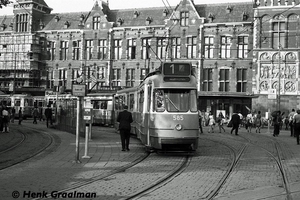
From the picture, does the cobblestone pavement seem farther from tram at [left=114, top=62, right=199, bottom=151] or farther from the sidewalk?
tram at [left=114, top=62, right=199, bottom=151]

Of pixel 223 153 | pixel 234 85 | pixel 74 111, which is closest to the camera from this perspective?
pixel 223 153

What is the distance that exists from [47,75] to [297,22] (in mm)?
33399

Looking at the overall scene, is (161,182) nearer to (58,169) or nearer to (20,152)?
(58,169)

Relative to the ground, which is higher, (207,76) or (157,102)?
(207,76)

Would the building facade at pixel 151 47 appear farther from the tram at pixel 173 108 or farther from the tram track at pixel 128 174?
the tram track at pixel 128 174

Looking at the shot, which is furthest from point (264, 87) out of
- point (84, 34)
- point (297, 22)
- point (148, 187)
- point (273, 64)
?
point (148, 187)

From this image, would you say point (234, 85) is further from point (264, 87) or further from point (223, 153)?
point (223, 153)

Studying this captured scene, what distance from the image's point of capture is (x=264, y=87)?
48.5 meters

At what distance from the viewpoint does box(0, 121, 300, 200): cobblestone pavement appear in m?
9.26

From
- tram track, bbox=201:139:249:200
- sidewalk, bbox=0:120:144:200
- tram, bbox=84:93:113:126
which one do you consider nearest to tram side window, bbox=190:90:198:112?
tram track, bbox=201:139:249:200

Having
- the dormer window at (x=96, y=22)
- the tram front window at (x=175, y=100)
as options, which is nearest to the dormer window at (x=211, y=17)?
the dormer window at (x=96, y=22)

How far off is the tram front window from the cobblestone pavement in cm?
162

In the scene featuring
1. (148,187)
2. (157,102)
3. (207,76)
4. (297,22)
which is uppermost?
(297,22)

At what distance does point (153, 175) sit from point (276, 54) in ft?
129
